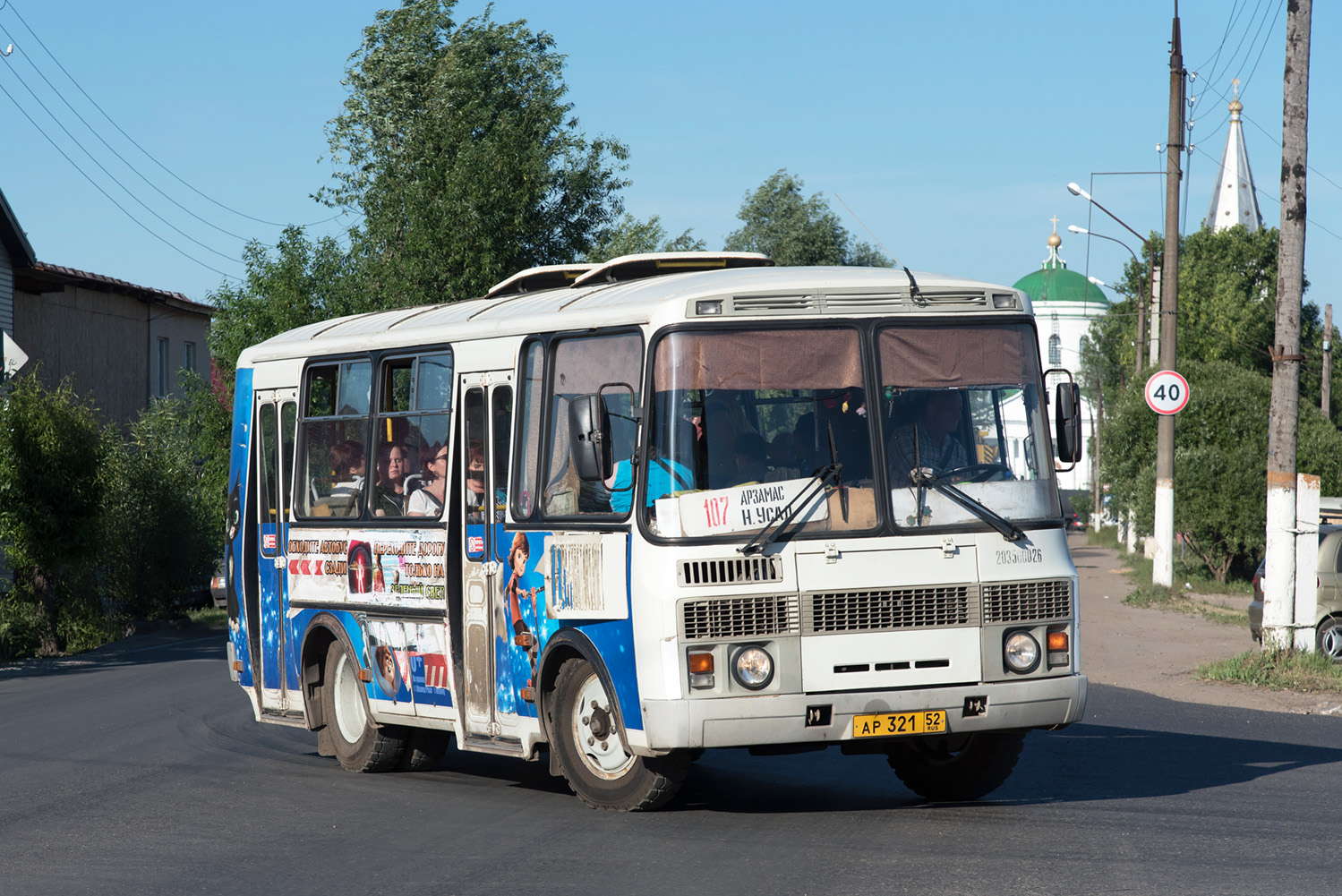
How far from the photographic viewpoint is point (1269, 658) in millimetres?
16516

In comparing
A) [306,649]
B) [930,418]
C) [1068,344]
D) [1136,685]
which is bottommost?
[1136,685]

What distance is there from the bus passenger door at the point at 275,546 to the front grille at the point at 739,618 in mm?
4652

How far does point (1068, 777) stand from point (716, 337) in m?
3.83

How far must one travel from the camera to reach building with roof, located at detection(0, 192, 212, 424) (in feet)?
116

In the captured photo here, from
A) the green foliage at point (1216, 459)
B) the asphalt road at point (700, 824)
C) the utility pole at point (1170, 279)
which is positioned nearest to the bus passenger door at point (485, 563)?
the asphalt road at point (700, 824)

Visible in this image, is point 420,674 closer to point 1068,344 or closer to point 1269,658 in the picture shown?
point 1269,658

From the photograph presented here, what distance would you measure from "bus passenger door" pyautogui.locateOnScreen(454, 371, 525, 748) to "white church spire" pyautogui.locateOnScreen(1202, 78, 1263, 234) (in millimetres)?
89572

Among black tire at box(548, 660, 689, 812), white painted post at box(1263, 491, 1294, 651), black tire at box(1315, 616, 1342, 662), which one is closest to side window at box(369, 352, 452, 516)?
black tire at box(548, 660, 689, 812)

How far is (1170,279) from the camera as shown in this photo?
2906cm

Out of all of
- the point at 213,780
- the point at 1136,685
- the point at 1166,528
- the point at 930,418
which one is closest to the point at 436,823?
the point at 213,780

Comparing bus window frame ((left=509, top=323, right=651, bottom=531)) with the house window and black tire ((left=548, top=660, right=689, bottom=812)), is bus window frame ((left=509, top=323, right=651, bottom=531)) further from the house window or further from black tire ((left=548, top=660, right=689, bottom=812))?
the house window

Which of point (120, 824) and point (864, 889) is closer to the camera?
point (864, 889)

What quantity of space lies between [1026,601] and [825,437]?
4.38 feet

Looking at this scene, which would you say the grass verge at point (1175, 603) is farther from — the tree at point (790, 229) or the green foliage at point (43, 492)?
the tree at point (790, 229)
